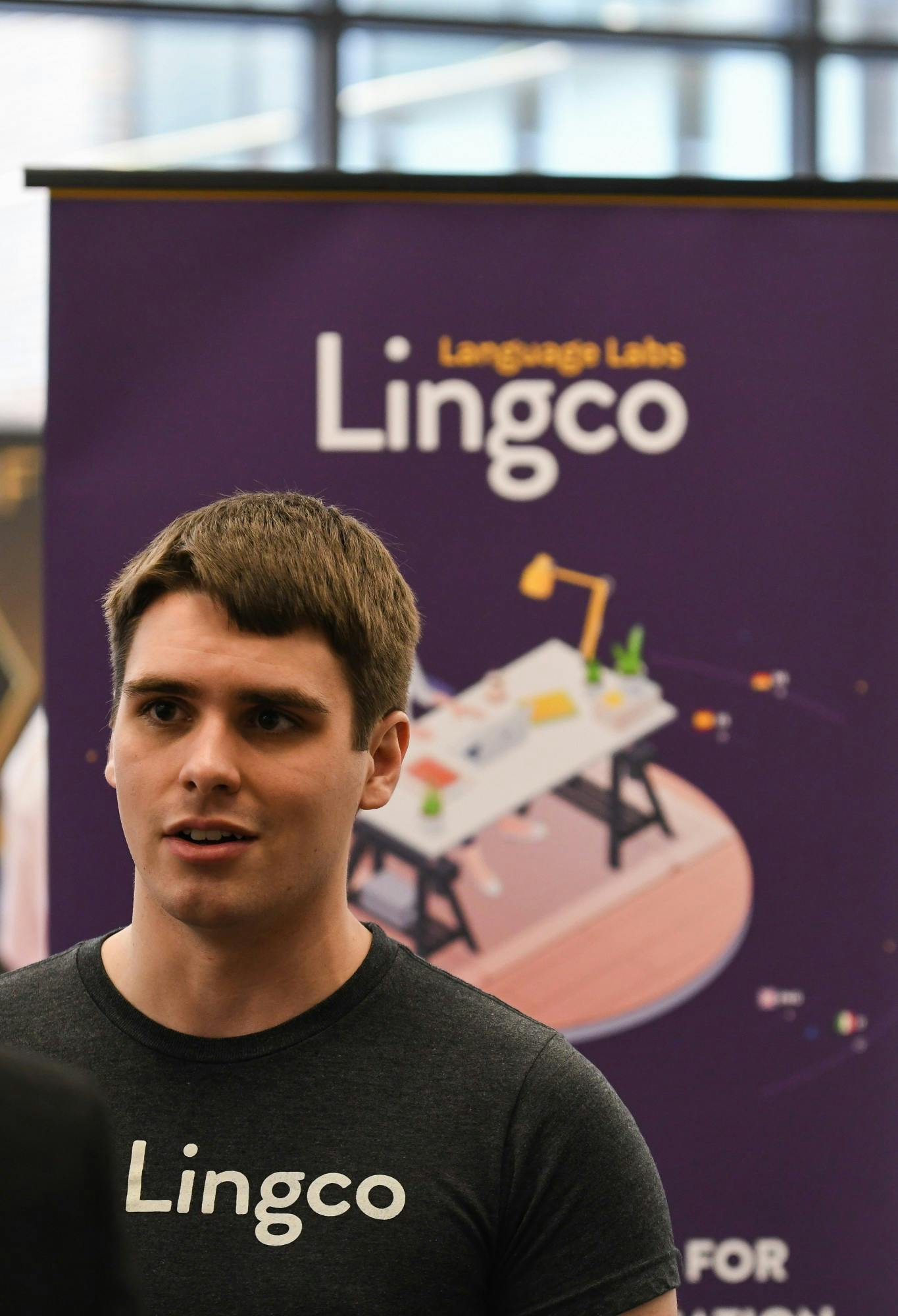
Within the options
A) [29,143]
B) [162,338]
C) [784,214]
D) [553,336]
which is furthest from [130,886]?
[29,143]

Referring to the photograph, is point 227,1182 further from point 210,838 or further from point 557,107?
point 557,107

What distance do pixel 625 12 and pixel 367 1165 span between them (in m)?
3.74

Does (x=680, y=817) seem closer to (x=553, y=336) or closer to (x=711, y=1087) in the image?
(x=711, y=1087)

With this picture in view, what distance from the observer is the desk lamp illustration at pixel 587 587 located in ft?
7.74

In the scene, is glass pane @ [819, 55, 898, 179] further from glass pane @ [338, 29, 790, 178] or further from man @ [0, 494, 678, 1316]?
man @ [0, 494, 678, 1316]

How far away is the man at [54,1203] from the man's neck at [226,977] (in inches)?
25.5

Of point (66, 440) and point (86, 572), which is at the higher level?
point (66, 440)

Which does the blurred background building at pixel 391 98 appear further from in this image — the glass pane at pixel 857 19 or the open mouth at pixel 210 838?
the open mouth at pixel 210 838

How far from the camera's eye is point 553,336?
2.36m

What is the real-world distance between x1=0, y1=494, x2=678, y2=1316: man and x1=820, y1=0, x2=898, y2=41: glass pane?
3586 millimetres

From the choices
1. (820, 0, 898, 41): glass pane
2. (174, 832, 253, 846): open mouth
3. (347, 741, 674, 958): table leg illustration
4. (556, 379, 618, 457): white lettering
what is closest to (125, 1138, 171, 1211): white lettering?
(174, 832, 253, 846): open mouth

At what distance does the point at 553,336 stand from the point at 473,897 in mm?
853

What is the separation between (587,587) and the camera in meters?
2.36

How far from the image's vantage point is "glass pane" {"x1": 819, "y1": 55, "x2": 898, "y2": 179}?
4230 mm
